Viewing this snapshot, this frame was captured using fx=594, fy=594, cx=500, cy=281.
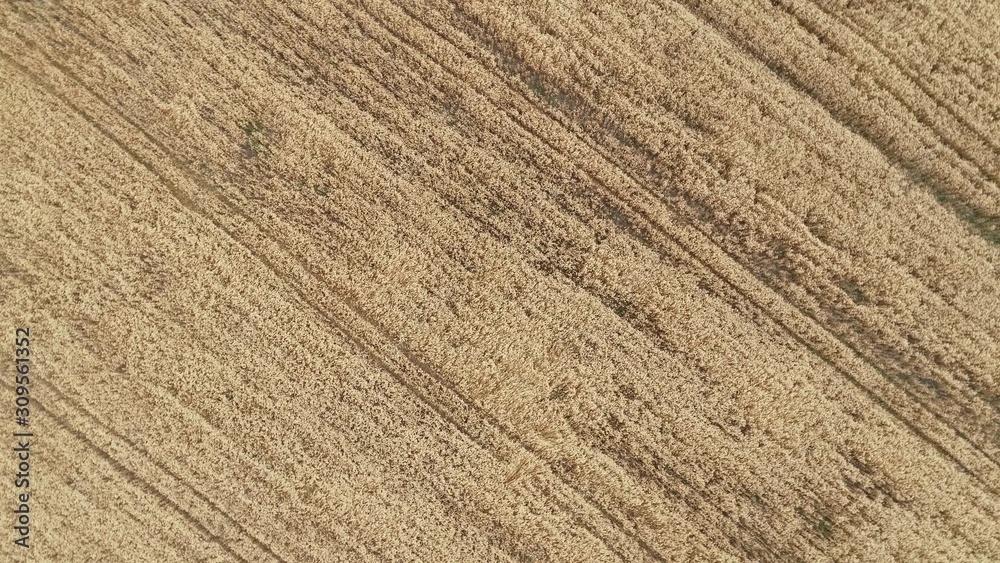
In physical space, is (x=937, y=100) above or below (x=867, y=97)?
above

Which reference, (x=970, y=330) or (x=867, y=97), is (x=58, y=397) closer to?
(x=867, y=97)

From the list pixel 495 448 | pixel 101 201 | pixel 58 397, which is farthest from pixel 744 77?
pixel 58 397

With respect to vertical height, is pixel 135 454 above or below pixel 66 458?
above

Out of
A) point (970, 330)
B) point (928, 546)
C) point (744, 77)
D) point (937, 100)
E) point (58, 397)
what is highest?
point (937, 100)

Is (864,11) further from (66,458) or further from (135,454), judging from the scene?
(66,458)

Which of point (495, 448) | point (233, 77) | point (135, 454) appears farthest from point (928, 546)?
point (233, 77)

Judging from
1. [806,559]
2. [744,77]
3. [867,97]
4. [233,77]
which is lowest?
[806,559]
